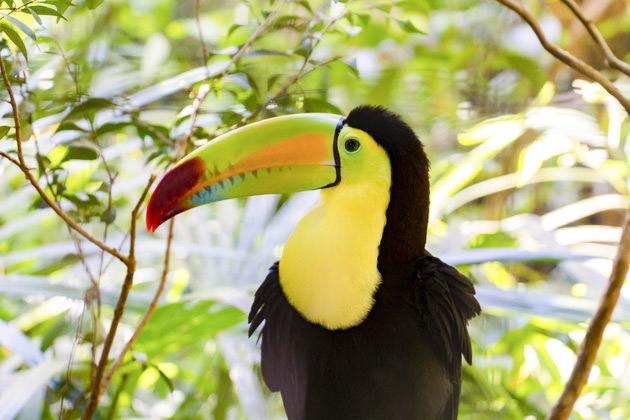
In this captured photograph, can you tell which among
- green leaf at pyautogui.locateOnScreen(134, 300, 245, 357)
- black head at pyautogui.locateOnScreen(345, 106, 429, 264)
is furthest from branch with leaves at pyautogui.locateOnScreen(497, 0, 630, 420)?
green leaf at pyautogui.locateOnScreen(134, 300, 245, 357)

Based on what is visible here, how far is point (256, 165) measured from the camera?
0.69 metres

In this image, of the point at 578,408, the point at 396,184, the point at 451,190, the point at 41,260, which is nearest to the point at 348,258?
the point at 396,184

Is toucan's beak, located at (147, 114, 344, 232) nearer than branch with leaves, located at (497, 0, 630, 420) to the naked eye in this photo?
Yes

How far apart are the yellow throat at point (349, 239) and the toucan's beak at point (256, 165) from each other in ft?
0.08

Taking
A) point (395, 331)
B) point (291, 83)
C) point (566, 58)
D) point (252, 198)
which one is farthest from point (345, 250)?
point (252, 198)

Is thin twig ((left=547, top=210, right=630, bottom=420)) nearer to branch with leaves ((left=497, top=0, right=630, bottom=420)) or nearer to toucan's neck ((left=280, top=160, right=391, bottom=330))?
branch with leaves ((left=497, top=0, right=630, bottom=420))

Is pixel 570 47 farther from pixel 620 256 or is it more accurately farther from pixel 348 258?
pixel 348 258

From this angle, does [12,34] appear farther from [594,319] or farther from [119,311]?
[594,319]

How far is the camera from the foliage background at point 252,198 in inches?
32.4

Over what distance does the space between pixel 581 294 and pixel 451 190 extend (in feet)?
1.54

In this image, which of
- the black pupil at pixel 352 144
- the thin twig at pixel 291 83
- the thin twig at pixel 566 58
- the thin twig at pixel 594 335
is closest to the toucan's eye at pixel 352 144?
the black pupil at pixel 352 144

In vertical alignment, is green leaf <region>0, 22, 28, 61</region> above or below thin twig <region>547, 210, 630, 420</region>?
above

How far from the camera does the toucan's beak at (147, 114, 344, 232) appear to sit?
0.66m

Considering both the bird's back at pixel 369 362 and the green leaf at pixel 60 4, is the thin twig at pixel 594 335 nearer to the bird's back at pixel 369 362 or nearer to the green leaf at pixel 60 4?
the bird's back at pixel 369 362
